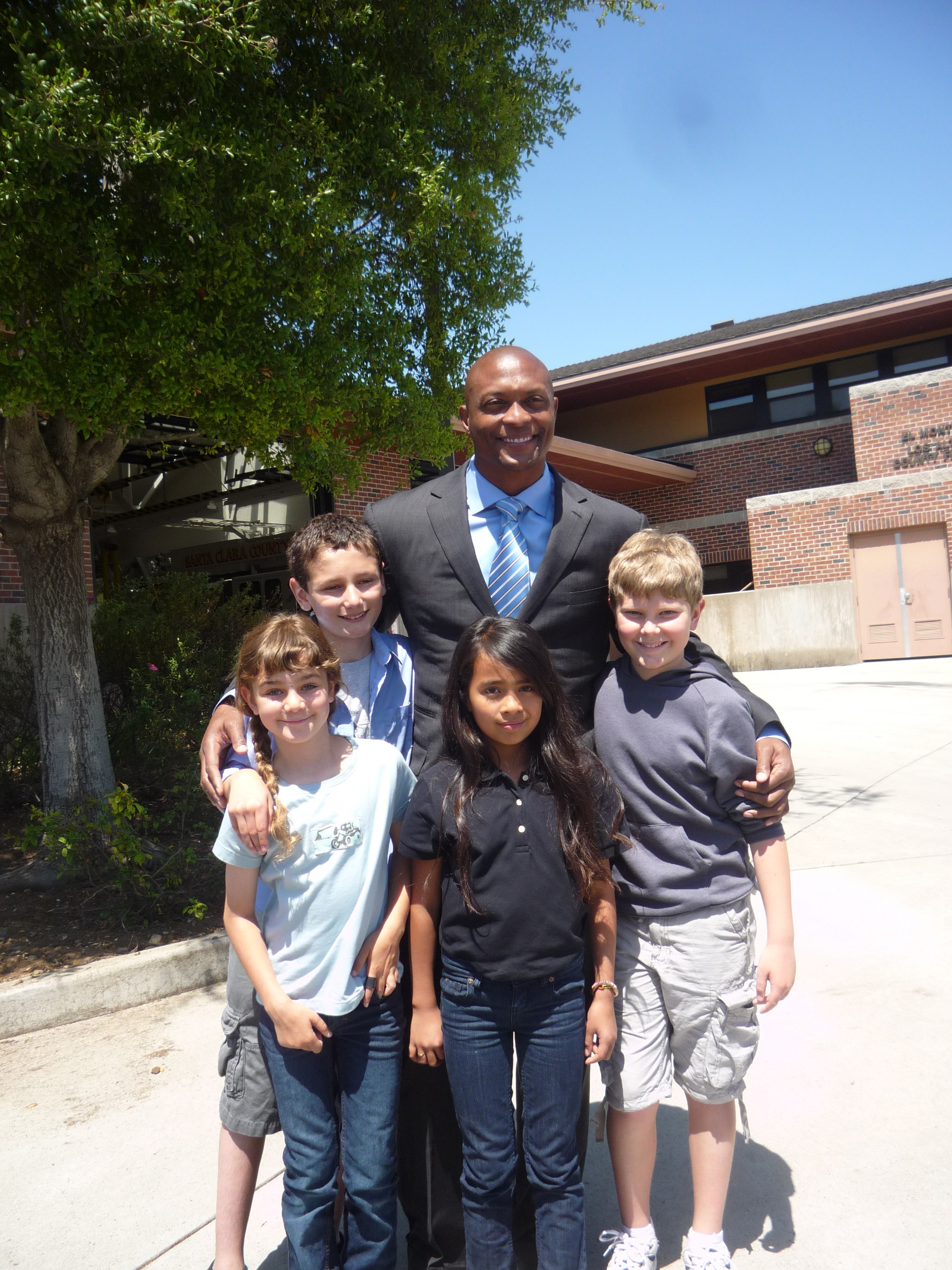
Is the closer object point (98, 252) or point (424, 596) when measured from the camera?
point (424, 596)

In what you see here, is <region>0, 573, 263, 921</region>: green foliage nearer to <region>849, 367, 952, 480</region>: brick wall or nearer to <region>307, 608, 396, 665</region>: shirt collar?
<region>307, 608, 396, 665</region>: shirt collar

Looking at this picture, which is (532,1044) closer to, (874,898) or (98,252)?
(874,898)

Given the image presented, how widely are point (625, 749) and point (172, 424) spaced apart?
11.3 metres

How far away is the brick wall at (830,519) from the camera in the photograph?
15562 millimetres

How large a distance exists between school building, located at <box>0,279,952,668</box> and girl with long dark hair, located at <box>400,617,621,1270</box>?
38.0ft

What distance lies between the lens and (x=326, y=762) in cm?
209

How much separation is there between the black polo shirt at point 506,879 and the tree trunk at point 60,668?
A: 4.00 meters

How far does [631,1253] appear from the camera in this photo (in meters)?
2.04

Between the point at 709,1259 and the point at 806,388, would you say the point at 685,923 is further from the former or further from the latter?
the point at 806,388

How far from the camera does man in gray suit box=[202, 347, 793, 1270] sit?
6.89 feet

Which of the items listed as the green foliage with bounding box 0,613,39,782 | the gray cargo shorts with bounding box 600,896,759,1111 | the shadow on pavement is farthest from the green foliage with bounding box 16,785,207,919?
the gray cargo shorts with bounding box 600,896,759,1111

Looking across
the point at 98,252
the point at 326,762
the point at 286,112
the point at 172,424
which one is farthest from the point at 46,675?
the point at 172,424

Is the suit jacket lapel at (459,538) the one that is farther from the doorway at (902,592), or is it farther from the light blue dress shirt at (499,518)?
the doorway at (902,592)

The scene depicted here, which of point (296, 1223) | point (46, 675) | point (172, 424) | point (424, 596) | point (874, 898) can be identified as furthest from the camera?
point (172, 424)
